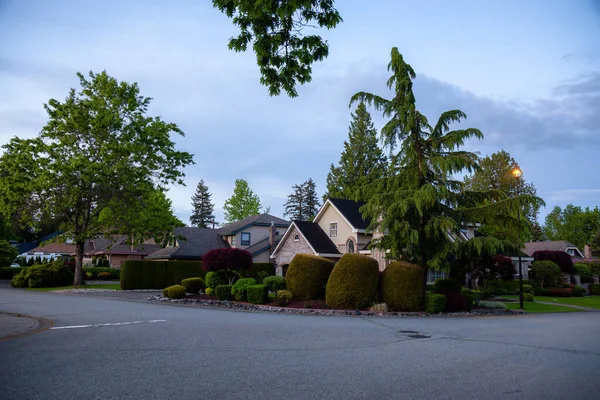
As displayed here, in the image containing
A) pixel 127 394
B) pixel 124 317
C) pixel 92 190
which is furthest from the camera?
pixel 92 190

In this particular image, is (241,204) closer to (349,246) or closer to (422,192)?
(349,246)

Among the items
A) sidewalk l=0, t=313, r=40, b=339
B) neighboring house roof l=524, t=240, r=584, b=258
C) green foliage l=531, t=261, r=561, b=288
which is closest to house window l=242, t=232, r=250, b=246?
green foliage l=531, t=261, r=561, b=288

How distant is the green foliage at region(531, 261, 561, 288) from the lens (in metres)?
41.2

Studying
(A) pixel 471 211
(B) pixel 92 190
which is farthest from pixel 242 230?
(A) pixel 471 211

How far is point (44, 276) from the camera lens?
38562 mm

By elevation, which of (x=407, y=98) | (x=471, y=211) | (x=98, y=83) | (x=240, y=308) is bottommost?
(x=240, y=308)

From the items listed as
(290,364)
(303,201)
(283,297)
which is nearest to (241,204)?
(303,201)

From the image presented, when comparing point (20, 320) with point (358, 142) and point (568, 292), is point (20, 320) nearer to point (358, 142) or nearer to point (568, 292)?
point (568, 292)

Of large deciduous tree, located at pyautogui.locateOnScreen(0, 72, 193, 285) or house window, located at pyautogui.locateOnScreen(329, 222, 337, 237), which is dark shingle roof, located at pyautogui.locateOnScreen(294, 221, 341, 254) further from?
large deciduous tree, located at pyautogui.locateOnScreen(0, 72, 193, 285)

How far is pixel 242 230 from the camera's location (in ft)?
167

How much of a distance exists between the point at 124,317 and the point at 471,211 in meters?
15.8

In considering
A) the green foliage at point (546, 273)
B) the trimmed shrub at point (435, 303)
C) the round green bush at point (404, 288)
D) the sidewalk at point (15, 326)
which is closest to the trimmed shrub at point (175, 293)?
the round green bush at point (404, 288)

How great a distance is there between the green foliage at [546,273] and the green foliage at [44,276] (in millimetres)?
40167

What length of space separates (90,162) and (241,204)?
41026 mm
